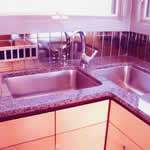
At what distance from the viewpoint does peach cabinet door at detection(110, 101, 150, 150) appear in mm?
984

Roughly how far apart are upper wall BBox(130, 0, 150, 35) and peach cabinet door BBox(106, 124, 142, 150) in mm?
862

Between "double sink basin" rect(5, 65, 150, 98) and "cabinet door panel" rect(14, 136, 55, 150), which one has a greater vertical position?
"double sink basin" rect(5, 65, 150, 98)

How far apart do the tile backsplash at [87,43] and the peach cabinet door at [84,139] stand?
0.66m

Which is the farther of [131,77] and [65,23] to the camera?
[131,77]

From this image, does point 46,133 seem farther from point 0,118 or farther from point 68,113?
point 0,118

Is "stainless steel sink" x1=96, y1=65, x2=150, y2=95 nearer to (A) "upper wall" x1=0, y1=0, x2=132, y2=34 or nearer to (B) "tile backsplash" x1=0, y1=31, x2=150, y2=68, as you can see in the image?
(B) "tile backsplash" x1=0, y1=31, x2=150, y2=68

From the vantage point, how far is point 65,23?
157 centimetres

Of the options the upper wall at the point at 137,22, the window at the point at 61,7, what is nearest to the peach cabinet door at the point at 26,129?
the window at the point at 61,7

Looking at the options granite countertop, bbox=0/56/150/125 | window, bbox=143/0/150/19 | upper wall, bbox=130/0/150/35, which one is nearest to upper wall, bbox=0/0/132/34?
upper wall, bbox=130/0/150/35

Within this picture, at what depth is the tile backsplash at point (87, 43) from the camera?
1.49m

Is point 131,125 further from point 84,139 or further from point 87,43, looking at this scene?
point 87,43

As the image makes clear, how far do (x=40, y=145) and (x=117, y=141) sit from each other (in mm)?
436

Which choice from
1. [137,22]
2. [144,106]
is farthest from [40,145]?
[137,22]

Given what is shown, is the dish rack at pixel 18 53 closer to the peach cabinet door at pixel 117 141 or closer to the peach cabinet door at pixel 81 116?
the peach cabinet door at pixel 81 116
